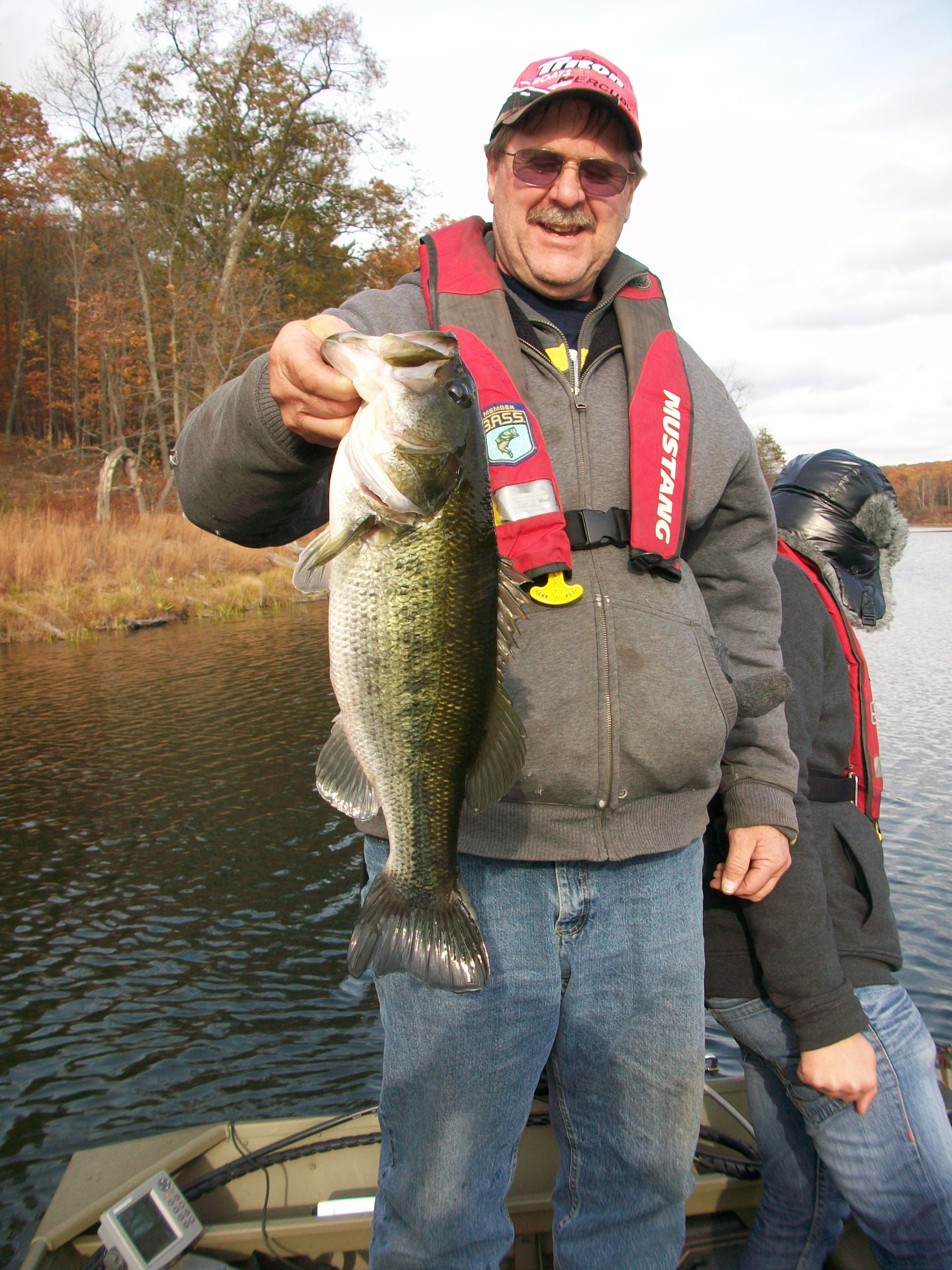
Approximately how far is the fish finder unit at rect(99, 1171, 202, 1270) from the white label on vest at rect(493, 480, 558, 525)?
7.72 feet

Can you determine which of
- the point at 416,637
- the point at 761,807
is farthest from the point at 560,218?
the point at 761,807

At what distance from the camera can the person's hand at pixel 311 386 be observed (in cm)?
178

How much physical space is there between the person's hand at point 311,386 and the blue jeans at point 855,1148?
6.82ft

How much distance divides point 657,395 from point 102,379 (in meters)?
35.2

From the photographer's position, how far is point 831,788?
112 inches

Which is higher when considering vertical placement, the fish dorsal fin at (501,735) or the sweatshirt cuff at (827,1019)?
the fish dorsal fin at (501,735)

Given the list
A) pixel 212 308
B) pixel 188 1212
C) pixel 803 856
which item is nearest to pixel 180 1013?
pixel 188 1212

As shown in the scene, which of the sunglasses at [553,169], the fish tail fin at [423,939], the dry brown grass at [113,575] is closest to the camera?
the fish tail fin at [423,939]

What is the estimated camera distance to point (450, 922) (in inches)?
77.6

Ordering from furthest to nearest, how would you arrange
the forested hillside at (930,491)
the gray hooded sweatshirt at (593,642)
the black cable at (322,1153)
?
the forested hillside at (930,491), the black cable at (322,1153), the gray hooded sweatshirt at (593,642)

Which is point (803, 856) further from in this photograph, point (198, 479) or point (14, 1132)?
point (14, 1132)

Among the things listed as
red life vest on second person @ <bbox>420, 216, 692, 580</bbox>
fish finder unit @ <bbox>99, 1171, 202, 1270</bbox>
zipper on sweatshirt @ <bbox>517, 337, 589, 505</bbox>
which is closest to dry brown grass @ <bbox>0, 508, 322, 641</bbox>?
fish finder unit @ <bbox>99, 1171, 202, 1270</bbox>

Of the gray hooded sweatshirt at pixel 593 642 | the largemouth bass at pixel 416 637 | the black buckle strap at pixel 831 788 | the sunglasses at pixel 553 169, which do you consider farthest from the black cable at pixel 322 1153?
the sunglasses at pixel 553 169

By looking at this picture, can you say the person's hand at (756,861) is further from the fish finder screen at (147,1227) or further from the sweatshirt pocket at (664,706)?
the fish finder screen at (147,1227)
